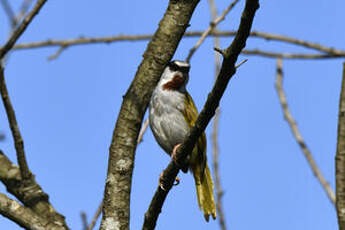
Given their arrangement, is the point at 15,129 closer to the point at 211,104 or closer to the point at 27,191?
the point at 27,191

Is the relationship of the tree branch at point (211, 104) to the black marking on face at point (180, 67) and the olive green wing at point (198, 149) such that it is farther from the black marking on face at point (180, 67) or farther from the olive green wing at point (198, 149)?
the black marking on face at point (180, 67)

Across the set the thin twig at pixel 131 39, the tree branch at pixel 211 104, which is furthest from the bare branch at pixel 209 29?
the tree branch at pixel 211 104

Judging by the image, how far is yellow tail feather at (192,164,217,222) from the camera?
5.04m

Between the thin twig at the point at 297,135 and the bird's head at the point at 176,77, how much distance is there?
1394mm

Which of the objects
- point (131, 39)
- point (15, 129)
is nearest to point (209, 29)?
point (131, 39)

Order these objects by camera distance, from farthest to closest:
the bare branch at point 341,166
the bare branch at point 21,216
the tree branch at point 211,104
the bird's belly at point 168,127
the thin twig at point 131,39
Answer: the bird's belly at point 168,127, the thin twig at point 131,39, the bare branch at point 21,216, the bare branch at point 341,166, the tree branch at point 211,104

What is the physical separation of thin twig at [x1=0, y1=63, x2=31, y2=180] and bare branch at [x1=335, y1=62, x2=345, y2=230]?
6.78 feet

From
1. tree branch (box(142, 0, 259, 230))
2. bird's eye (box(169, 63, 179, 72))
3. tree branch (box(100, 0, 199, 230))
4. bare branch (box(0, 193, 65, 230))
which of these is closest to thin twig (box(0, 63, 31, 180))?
bare branch (box(0, 193, 65, 230))

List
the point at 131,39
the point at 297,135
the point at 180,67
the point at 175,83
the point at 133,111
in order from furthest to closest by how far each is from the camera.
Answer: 1. the point at 180,67
2. the point at 175,83
3. the point at 131,39
4. the point at 297,135
5. the point at 133,111

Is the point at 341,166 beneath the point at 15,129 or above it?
beneath

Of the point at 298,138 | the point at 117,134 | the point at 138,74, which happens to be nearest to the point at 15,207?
the point at 117,134

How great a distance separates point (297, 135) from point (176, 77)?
6.42 ft

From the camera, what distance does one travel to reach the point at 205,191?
520 cm

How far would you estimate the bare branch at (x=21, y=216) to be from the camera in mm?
3307
